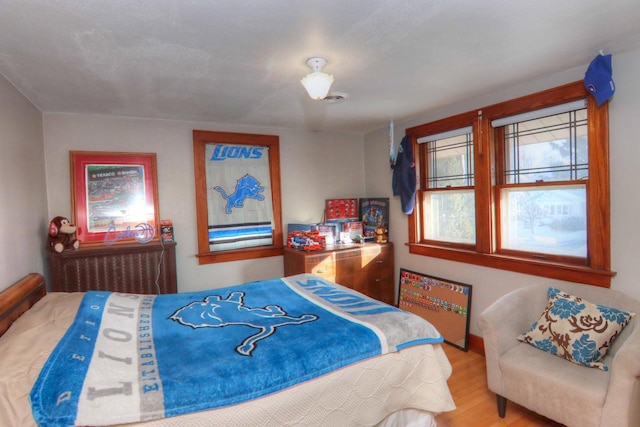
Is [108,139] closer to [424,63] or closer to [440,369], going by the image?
[424,63]

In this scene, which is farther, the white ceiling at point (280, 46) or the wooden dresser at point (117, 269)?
the wooden dresser at point (117, 269)

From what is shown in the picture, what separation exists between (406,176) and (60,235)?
346 cm

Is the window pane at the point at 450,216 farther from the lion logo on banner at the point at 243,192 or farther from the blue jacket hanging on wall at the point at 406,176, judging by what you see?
the lion logo on banner at the point at 243,192

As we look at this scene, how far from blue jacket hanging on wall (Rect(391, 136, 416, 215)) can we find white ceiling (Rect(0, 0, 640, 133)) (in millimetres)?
937

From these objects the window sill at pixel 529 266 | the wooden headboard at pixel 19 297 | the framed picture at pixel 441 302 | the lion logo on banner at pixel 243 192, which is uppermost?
the lion logo on banner at pixel 243 192

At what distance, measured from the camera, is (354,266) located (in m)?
4.00

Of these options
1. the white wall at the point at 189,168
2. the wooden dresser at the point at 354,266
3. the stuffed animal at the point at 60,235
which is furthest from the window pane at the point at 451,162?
the stuffed animal at the point at 60,235

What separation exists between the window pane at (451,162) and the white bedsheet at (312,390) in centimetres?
209

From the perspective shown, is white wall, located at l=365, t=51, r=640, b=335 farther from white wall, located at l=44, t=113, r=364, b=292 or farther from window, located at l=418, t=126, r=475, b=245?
white wall, located at l=44, t=113, r=364, b=292

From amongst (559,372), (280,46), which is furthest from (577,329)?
(280,46)

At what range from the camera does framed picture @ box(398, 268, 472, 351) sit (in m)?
3.41

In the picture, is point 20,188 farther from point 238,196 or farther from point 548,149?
point 548,149

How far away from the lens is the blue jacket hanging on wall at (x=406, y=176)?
393cm

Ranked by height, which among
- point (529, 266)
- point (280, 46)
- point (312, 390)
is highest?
point (280, 46)
